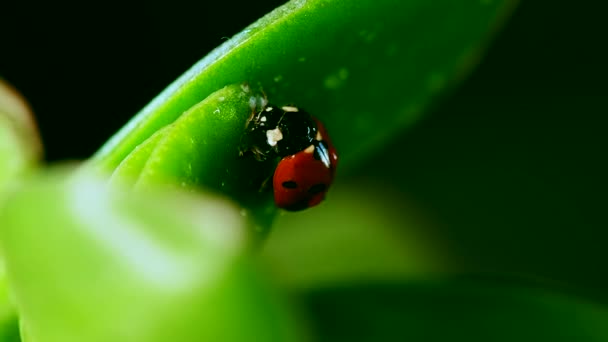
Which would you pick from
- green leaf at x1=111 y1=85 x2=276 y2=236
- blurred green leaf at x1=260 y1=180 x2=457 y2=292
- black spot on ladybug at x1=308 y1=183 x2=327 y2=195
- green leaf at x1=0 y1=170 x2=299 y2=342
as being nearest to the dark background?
blurred green leaf at x1=260 y1=180 x2=457 y2=292

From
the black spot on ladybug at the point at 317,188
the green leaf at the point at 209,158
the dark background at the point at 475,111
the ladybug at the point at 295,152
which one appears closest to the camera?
the green leaf at the point at 209,158

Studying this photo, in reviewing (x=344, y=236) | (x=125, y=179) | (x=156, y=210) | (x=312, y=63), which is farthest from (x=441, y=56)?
(x=344, y=236)

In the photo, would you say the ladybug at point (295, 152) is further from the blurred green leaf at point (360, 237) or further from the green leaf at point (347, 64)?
the blurred green leaf at point (360, 237)

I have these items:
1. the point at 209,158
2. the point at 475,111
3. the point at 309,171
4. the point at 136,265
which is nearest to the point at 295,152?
the point at 309,171

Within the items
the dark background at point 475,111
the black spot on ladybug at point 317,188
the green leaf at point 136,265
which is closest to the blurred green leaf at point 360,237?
the dark background at point 475,111

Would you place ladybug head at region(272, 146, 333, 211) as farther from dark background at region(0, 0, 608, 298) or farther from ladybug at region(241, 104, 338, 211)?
dark background at region(0, 0, 608, 298)

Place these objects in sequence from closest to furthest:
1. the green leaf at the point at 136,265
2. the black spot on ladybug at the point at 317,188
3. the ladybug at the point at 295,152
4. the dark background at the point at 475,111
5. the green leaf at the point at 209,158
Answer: the green leaf at the point at 136,265, the green leaf at the point at 209,158, the ladybug at the point at 295,152, the black spot on ladybug at the point at 317,188, the dark background at the point at 475,111

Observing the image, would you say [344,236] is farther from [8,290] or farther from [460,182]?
[8,290]

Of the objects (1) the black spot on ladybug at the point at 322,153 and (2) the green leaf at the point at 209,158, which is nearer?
(2) the green leaf at the point at 209,158
